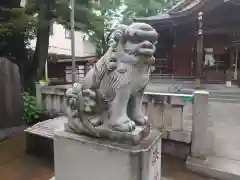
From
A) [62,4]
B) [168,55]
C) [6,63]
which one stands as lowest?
[6,63]

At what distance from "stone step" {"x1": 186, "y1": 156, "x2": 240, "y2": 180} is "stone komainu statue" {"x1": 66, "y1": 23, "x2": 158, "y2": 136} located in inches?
60.7

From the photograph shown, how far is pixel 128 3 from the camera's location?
15.0 meters

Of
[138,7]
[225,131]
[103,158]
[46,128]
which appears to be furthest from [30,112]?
[138,7]

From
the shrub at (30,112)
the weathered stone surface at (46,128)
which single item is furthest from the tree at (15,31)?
the weathered stone surface at (46,128)

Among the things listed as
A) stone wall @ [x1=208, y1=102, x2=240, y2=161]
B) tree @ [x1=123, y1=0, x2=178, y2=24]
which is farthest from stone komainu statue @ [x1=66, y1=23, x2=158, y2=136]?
tree @ [x1=123, y1=0, x2=178, y2=24]

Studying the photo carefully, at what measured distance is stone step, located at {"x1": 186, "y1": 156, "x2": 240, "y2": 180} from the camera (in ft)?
9.20

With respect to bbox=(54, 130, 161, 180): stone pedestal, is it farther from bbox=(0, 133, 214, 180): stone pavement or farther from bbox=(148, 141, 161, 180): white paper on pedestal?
bbox=(0, 133, 214, 180): stone pavement

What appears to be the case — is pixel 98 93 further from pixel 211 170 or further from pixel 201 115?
pixel 211 170

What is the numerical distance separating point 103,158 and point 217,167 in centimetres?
194

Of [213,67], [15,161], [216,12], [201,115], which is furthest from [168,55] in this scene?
[15,161]

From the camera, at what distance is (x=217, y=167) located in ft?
9.63

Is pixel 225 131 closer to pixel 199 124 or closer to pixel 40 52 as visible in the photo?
pixel 199 124

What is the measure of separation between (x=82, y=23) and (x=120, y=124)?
25.6 feet

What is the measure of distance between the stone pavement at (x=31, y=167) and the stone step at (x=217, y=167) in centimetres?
11
